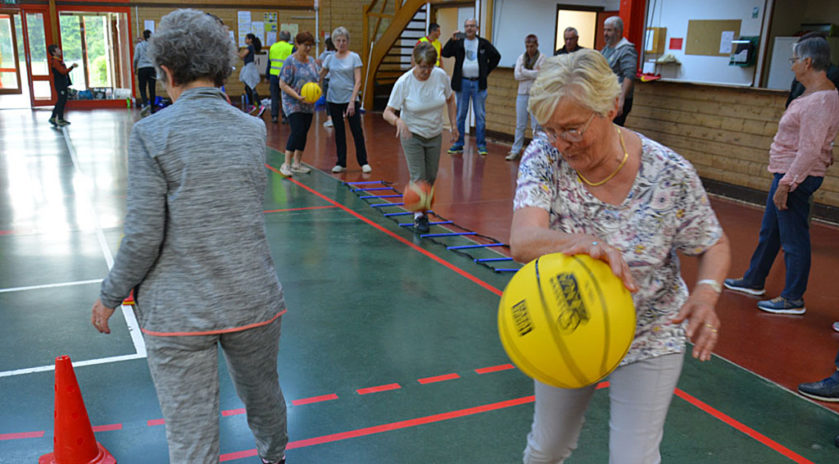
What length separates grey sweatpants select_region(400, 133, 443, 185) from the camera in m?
7.14

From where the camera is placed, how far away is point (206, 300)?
7.72ft

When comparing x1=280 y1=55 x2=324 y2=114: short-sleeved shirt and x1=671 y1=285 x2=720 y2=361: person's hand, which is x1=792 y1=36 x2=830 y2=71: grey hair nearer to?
x1=671 y1=285 x2=720 y2=361: person's hand

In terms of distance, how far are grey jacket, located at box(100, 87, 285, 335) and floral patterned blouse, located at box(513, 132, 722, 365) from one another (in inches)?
38.3

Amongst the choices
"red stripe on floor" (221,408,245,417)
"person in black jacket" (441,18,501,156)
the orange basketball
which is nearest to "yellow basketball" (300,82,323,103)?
the orange basketball

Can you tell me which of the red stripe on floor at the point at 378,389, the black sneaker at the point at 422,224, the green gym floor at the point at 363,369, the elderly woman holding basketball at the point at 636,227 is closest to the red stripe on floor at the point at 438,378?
the green gym floor at the point at 363,369

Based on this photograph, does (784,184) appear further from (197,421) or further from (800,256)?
(197,421)

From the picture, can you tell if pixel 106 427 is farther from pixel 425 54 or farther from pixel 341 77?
pixel 341 77

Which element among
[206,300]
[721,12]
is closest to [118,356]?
[206,300]

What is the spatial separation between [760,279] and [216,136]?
506cm

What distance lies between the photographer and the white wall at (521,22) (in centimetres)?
1487

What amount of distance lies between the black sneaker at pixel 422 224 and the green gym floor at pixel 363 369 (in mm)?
211

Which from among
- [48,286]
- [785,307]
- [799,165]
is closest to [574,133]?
[799,165]

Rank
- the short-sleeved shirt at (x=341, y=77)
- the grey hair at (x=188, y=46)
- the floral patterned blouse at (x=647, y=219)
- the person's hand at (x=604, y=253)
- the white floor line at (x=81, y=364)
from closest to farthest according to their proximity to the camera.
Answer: the person's hand at (x=604, y=253) < the floral patterned blouse at (x=647, y=219) < the grey hair at (x=188, y=46) < the white floor line at (x=81, y=364) < the short-sleeved shirt at (x=341, y=77)

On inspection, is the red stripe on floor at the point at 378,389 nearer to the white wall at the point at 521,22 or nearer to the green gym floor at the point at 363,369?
the green gym floor at the point at 363,369
